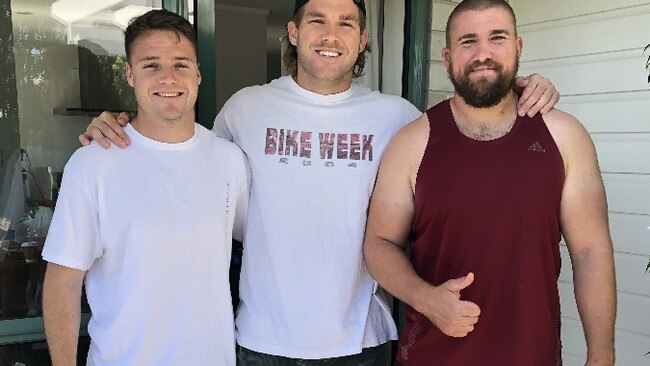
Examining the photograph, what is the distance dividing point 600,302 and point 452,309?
0.46 m

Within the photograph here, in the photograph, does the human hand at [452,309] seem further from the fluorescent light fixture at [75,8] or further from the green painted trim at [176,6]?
the fluorescent light fixture at [75,8]

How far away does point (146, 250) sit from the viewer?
4.89 feet

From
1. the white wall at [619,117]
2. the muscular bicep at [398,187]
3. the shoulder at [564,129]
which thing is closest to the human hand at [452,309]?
the muscular bicep at [398,187]

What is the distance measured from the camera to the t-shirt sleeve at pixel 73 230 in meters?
1.45

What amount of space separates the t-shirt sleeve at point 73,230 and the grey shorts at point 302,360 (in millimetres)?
551

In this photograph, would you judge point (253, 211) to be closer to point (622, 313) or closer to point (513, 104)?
point (513, 104)

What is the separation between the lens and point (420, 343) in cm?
163

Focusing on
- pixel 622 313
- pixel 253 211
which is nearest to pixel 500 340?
pixel 253 211

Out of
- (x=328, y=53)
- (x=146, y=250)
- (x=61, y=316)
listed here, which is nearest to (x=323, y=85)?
(x=328, y=53)

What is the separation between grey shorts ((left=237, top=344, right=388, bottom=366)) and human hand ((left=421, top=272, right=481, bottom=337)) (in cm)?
38

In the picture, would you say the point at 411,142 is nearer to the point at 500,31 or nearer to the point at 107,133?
the point at 500,31

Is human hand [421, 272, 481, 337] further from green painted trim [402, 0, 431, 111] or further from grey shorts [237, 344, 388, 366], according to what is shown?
green painted trim [402, 0, 431, 111]

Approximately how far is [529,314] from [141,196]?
1.08 m

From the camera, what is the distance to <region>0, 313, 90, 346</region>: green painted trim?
6.33 feet
